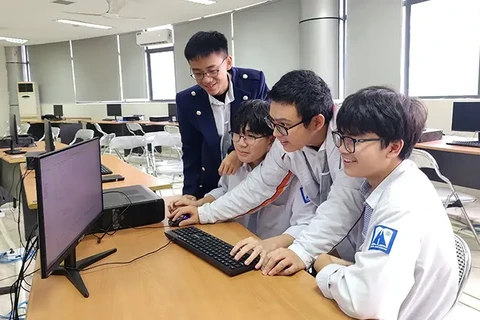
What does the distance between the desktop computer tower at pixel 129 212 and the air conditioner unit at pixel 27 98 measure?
1110cm

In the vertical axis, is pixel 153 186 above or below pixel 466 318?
above

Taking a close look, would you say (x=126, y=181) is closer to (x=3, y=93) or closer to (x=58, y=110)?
(x=58, y=110)

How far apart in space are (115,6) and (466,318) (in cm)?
684

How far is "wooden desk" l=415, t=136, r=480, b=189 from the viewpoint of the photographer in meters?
3.58

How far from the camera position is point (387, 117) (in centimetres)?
100

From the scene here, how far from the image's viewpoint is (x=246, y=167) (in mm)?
1809

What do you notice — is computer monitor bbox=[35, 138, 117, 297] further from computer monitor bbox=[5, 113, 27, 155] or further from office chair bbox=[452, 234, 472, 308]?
computer monitor bbox=[5, 113, 27, 155]

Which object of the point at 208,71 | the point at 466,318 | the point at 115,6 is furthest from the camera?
the point at 115,6

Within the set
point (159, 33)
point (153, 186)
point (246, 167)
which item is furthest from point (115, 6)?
point (246, 167)

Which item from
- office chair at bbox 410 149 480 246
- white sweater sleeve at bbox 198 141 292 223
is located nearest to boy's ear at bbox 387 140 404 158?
white sweater sleeve at bbox 198 141 292 223

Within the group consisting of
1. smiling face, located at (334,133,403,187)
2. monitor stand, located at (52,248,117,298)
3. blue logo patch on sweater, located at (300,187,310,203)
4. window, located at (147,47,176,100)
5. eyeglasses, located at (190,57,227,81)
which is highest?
window, located at (147,47,176,100)

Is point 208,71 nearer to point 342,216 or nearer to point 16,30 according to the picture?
point 342,216

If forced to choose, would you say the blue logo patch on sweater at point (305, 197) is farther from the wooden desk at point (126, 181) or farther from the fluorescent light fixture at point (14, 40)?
the fluorescent light fixture at point (14, 40)

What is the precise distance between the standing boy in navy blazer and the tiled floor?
35.7 inches
